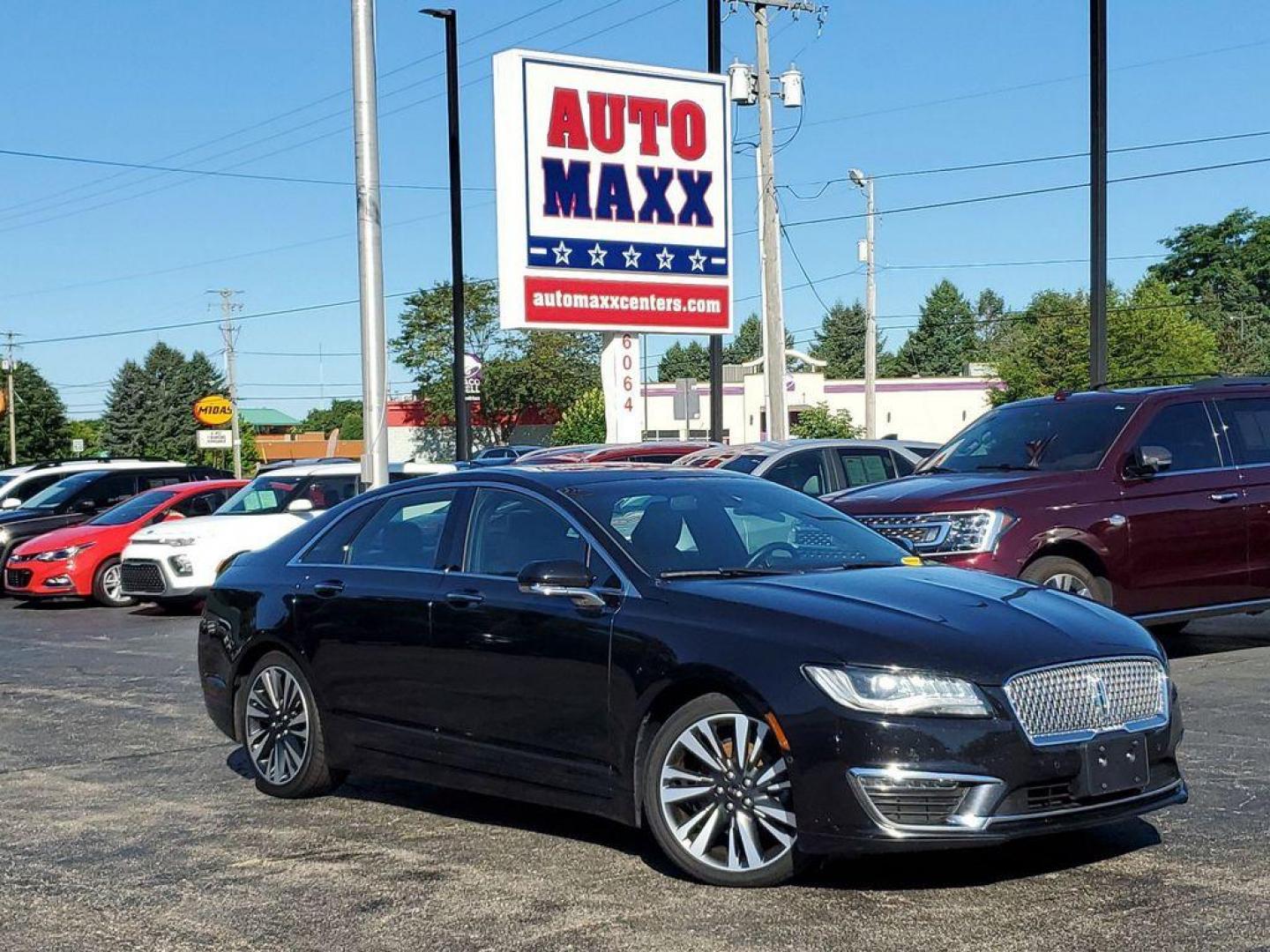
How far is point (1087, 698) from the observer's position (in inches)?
234

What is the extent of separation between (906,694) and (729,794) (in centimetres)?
75

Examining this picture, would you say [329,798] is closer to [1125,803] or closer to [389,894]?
[389,894]

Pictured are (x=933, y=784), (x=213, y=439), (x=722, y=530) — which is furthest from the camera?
(x=213, y=439)

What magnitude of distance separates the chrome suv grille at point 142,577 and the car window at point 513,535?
12178mm

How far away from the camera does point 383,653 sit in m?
7.50

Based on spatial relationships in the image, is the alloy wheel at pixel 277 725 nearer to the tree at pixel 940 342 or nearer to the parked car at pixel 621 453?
the parked car at pixel 621 453

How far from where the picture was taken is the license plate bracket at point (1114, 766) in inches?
229

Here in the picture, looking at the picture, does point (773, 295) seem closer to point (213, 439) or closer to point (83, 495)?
point (83, 495)

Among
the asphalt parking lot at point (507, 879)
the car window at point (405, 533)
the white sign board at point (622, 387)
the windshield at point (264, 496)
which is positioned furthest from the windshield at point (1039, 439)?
the white sign board at point (622, 387)

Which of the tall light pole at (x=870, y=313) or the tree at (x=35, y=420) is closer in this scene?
the tall light pole at (x=870, y=313)

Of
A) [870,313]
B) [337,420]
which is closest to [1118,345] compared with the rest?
[870,313]

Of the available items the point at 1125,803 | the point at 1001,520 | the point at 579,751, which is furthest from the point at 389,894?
the point at 1001,520

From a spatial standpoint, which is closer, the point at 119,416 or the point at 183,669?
the point at 183,669

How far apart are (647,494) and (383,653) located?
1.34 meters
